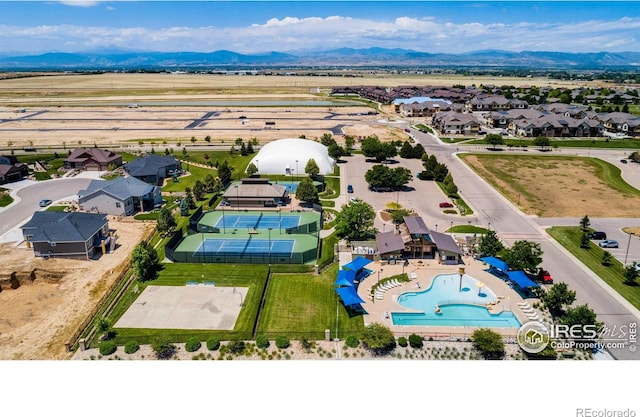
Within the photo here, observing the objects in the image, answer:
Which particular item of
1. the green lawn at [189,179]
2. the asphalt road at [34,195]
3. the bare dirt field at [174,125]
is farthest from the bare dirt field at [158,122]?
the asphalt road at [34,195]

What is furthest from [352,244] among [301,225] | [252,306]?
[252,306]

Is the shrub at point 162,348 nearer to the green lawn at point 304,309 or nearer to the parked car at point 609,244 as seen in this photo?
the green lawn at point 304,309

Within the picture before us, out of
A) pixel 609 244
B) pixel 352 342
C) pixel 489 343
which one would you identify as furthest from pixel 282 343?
pixel 609 244

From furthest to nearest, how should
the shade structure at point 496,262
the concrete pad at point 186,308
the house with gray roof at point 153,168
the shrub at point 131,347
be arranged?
the house with gray roof at point 153,168
the shade structure at point 496,262
the concrete pad at point 186,308
the shrub at point 131,347

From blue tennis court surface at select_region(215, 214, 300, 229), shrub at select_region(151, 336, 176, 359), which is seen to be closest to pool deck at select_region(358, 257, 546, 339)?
blue tennis court surface at select_region(215, 214, 300, 229)

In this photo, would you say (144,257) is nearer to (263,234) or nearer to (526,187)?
(263,234)

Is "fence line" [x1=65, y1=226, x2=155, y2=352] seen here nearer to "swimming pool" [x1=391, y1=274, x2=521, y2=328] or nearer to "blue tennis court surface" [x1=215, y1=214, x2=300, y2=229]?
"blue tennis court surface" [x1=215, y1=214, x2=300, y2=229]
